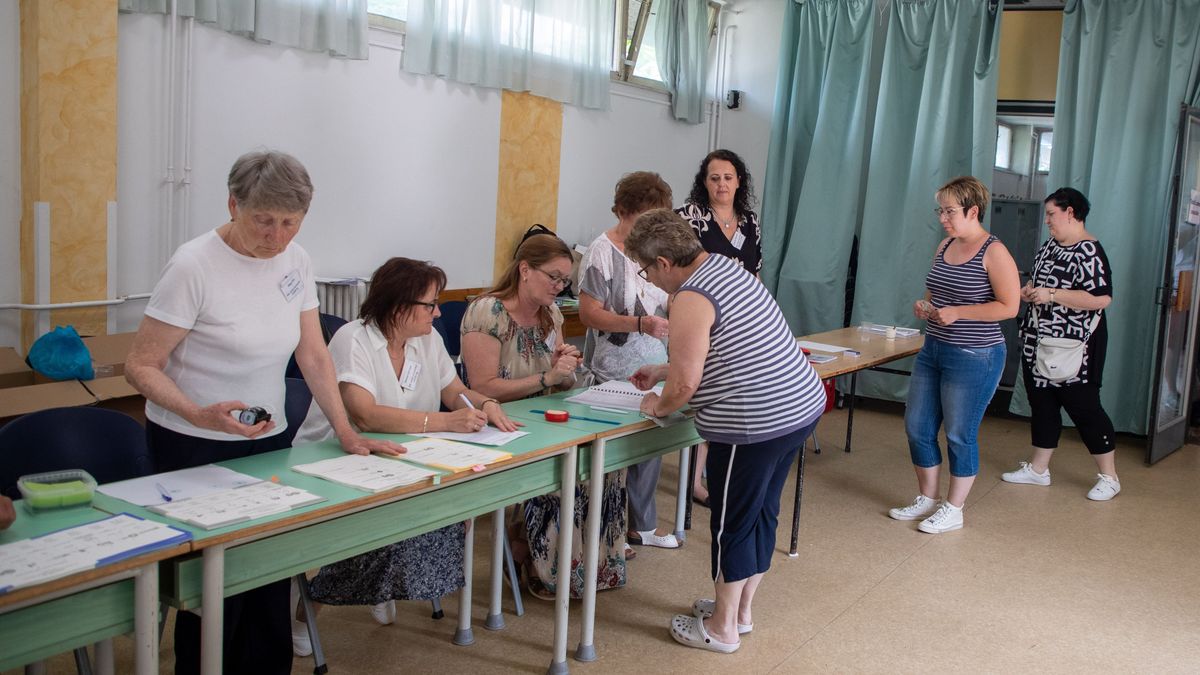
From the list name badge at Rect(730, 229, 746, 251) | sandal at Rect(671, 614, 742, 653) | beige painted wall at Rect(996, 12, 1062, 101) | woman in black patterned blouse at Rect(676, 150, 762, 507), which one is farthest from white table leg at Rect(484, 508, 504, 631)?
beige painted wall at Rect(996, 12, 1062, 101)

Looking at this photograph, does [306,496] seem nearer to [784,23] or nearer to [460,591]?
[460,591]

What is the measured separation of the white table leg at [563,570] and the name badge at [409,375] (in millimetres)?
484

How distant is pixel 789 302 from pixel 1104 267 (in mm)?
2524

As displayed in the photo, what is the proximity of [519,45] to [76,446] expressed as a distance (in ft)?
12.2

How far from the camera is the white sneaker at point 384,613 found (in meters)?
3.14

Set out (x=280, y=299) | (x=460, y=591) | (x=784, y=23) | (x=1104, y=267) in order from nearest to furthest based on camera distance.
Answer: (x=280, y=299), (x=460, y=591), (x=1104, y=267), (x=784, y=23)

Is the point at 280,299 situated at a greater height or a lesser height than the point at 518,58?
lesser

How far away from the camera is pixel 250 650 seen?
238cm

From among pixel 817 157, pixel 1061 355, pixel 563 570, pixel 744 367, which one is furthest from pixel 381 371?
pixel 817 157

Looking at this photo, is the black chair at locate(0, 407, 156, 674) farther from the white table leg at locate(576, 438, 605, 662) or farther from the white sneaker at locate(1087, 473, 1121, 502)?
the white sneaker at locate(1087, 473, 1121, 502)

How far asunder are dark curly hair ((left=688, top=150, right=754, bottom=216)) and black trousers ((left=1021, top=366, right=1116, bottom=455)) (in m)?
1.90

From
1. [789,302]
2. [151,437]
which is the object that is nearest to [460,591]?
[151,437]

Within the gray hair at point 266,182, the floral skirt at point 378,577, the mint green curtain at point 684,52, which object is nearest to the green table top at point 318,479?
the floral skirt at point 378,577

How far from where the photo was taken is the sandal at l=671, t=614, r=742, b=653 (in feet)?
10.2
